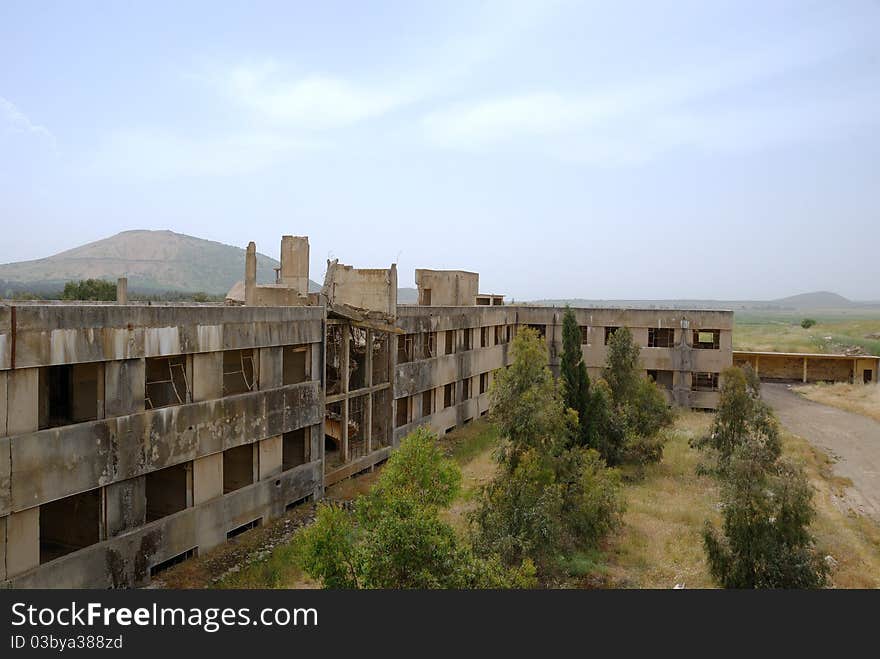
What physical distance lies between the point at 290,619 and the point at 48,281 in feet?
673

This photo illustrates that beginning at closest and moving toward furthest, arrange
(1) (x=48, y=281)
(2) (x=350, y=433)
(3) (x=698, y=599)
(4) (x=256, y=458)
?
1. (3) (x=698, y=599)
2. (4) (x=256, y=458)
3. (2) (x=350, y=433)
4. (1) (x=48, y=281)

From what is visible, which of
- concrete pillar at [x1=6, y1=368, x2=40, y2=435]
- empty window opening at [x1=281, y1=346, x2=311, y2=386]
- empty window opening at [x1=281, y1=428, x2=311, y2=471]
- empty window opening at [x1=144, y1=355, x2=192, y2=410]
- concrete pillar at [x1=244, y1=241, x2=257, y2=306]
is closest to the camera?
concrete pillar at [x1=6, y1=368, x2=40, y2=435]

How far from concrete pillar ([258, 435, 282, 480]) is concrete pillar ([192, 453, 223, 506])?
1755 millimetres

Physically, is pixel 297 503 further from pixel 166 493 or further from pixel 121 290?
pixel 121 290

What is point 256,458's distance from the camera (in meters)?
18.9

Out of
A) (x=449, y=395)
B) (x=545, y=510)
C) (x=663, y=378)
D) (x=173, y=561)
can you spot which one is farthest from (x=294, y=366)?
(x=663, y=378)

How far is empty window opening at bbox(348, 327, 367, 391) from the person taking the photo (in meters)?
25.0

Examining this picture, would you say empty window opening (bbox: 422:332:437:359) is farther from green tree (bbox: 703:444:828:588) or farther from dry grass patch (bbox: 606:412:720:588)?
green tree (bbox: 703:444:828:588)

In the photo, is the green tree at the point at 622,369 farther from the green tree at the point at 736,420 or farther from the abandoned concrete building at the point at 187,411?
the abandoned concrete building at the point at 187,411

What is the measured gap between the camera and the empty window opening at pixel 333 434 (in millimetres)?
23797

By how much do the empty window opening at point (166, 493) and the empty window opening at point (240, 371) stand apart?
2779 millimetres

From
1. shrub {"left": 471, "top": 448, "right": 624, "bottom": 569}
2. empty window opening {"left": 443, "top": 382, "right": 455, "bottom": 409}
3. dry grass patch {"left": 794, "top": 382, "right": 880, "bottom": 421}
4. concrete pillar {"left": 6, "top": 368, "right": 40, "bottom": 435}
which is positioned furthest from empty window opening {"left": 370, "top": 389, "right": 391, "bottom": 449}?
dry grass patch {"left": 794, "top": 382, "right": 880, "bottom": 421}

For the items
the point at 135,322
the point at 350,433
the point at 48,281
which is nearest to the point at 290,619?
the point at 135,322

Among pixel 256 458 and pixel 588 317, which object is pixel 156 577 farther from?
pixel 588 317
